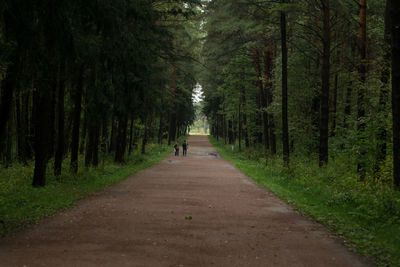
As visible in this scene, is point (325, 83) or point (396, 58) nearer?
point (396, 58)

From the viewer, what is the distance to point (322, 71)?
49.4 feet

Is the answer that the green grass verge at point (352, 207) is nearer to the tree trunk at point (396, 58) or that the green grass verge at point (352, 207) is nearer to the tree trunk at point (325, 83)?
the tree trunk at point (325, 83)

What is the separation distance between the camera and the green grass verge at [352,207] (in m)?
5.75

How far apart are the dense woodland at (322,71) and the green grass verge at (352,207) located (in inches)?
36.1

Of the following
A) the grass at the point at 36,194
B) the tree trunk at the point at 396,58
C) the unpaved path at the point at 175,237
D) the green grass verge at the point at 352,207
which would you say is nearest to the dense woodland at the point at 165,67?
the tree trunk at the point at 396,58

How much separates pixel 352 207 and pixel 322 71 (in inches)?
326

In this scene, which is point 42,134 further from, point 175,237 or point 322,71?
point 322,71

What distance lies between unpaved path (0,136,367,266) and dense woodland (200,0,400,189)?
12.3ft

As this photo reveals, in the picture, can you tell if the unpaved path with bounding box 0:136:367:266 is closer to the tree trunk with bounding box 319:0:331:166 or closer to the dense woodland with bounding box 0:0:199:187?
the dense woodland with bounding box 0:0:199:187

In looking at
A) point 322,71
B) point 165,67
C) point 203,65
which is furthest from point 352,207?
point 165,67

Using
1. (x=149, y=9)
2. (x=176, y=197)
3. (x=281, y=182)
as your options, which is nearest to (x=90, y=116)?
(x=149, y=9)

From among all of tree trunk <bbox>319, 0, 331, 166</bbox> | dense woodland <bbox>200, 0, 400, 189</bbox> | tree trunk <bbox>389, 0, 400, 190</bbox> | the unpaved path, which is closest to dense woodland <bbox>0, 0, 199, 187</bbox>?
the unpaved path

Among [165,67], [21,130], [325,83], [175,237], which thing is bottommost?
[175,237]

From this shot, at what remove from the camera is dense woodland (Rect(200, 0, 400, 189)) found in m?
11.5
